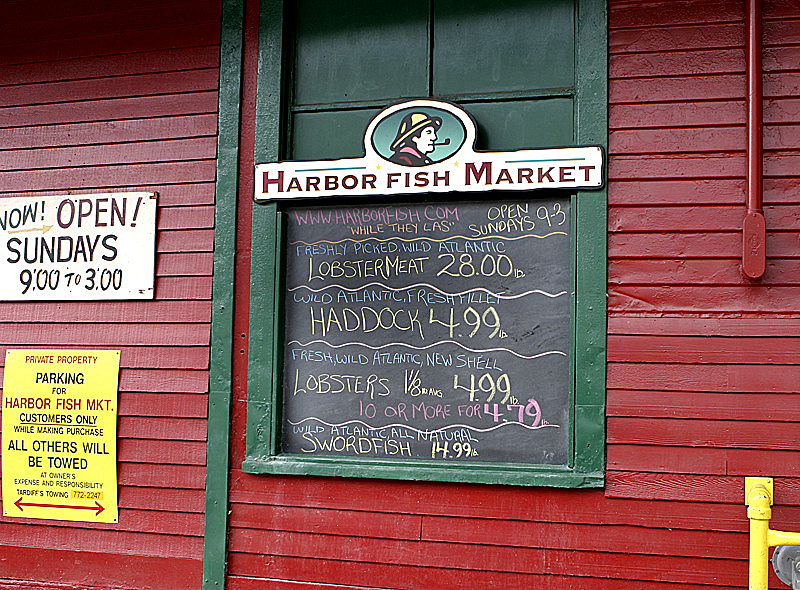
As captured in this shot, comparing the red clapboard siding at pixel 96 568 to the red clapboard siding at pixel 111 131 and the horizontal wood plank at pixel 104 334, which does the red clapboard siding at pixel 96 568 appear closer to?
the horizontal wood plank at pixel 104 334

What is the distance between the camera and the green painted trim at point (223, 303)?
4.11 m

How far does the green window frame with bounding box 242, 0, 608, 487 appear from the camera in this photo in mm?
3770

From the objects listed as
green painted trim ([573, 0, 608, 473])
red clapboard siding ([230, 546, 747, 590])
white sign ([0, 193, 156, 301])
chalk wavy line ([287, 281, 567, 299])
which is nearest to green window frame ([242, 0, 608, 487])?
green painted trim ([573, 0, 608, 473])

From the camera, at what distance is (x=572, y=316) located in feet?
12.6

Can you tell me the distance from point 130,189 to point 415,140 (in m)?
1.57

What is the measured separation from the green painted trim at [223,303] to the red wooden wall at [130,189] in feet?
→ 0.18

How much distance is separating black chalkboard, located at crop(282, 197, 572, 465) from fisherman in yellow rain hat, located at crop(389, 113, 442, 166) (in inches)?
9.1

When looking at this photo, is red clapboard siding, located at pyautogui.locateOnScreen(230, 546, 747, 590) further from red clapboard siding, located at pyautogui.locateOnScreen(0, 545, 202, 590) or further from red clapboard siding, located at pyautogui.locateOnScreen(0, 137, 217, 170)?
red clapboard siding, located at pyautogui.locateOnScreen(0, 137, 217, 170)

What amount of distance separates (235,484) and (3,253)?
1.84 meters

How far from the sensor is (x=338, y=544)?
401 cm

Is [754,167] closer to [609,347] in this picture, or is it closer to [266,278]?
[609,347]

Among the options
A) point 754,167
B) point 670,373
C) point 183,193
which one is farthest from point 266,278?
point 754,167

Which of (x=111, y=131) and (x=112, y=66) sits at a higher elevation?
Result: (x=112, y=66)

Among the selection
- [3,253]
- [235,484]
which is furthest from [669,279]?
[3,253]
